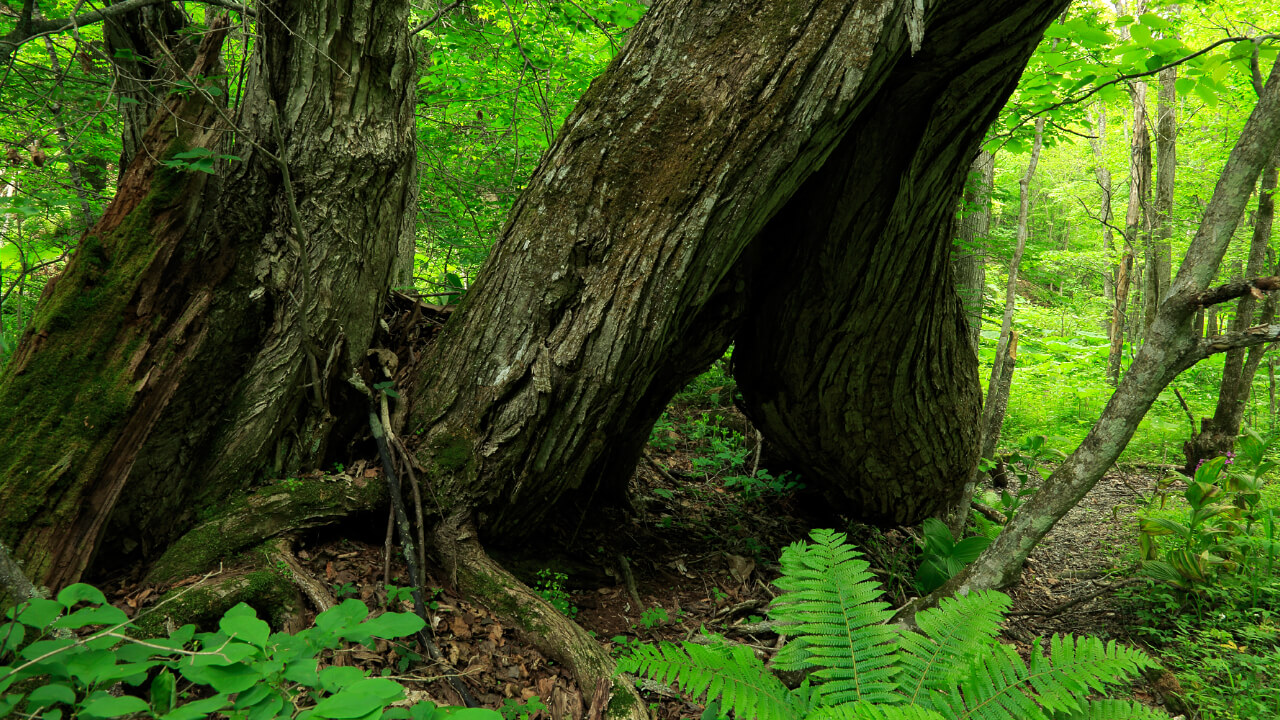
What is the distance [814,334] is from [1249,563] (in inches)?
118

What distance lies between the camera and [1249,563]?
365cm

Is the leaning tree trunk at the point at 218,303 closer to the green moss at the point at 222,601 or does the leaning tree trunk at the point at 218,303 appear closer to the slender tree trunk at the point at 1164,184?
the green moss at the point at 222,601

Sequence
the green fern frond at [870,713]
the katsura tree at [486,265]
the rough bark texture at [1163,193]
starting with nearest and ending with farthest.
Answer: the green fern frond at [870,713]
the katsura tree at [486,265]
the rough bark texture at [1163,193]

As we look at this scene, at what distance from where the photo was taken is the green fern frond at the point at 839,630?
191cm

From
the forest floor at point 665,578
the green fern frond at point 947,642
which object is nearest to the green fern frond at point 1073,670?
the green fern frond at point 947,642

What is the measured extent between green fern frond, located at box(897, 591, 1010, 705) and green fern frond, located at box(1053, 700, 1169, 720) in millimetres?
283

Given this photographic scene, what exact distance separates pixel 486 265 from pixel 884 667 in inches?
83.4

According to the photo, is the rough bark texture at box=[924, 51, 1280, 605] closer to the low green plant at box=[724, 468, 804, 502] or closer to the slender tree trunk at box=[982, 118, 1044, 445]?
the low green plant at box=[724, 468, 804, 502]

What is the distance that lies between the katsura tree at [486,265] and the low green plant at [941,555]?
2057 mm

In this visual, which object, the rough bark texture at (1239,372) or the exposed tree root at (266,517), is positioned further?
the rough bark texture at (1239,372)

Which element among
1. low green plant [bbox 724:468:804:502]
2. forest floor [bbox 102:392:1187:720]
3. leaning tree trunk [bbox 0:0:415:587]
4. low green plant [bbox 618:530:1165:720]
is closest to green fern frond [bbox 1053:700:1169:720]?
low green plant [bbox 618:530:1165:720]

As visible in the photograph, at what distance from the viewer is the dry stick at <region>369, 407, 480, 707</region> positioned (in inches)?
74.8

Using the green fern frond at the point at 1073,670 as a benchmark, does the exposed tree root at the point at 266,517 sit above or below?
below

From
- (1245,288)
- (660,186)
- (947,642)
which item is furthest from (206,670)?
(1245,288)
